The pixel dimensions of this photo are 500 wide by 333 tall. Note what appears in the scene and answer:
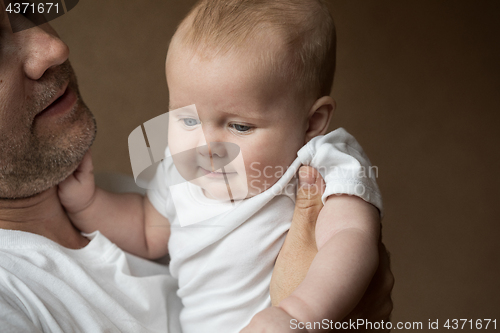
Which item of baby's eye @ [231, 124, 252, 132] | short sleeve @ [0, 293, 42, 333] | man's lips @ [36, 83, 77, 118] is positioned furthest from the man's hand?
man's lips @ [36, 83, 77, 118]

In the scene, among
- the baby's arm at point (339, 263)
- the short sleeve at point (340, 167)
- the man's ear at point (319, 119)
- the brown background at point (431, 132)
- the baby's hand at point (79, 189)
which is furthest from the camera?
the brown background at point (431, 132)

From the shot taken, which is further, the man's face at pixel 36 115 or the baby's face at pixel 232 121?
the man's face at pixel 36 115

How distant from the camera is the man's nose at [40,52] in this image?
830mm

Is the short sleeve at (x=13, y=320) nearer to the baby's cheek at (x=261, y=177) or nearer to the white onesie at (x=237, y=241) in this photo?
the white onesie at (x=237, y=241)

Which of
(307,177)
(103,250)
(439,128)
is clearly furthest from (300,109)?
(439,128)

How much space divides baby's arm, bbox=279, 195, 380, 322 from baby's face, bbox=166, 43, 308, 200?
136 millimetres

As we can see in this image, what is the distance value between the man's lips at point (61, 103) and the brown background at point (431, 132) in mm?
1383

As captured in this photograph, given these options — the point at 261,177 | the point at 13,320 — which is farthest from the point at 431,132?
the point at 13,320

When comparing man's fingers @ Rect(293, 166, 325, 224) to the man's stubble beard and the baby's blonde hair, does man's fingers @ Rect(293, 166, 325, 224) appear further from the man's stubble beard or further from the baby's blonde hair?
the man's stubble beard

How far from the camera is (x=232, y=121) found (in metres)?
0.71

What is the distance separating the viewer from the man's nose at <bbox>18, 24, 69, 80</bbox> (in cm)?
83

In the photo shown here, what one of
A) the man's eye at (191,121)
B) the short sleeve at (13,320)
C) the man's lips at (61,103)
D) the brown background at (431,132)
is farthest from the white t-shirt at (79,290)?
the brown background at (431,132)

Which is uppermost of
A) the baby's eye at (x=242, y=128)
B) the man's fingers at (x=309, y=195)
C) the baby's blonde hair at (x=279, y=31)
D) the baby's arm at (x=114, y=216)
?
the baby's blonde hair at (x=279, y=31)

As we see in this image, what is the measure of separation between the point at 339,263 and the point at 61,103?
668 millimetres
